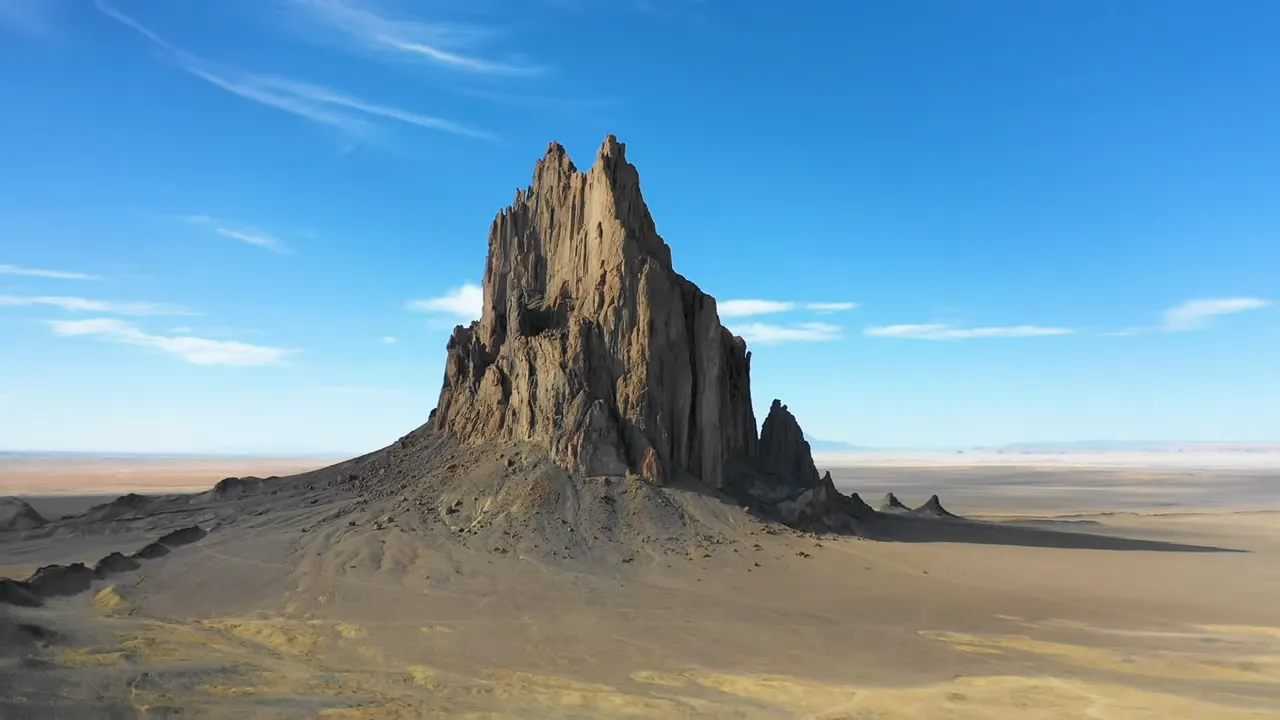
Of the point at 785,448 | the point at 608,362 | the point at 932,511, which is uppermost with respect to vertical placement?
the point at 608,362

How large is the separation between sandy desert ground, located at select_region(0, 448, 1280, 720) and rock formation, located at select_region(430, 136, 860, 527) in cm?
236

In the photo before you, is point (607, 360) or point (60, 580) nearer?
point (60, 580)

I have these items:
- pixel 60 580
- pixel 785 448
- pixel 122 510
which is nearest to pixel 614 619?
pixel 60 580

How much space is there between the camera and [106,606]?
24.0 metres

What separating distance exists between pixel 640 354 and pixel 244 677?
→ 19.9 meters

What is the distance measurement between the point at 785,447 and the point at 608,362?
13524 millimetres

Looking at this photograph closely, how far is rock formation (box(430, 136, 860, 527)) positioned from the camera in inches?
Result: 1282

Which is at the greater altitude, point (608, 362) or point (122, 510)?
point (608, 362)

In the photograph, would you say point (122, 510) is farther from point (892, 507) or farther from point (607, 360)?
point (892, 507)

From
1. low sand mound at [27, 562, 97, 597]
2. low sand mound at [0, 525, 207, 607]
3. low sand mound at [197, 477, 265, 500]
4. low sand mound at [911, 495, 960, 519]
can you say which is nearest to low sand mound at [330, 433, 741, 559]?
low sand mound at [0, 525, 207, 607]

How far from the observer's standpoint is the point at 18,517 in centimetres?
4338

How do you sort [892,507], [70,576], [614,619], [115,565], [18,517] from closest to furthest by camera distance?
1. [614,619]
2. [70,576]
3. [115,565]
4. [18,517]
5. [892,507]

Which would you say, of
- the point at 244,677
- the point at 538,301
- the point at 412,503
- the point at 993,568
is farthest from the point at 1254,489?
the point at 244,677

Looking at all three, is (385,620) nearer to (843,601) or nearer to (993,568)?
(843,601)
